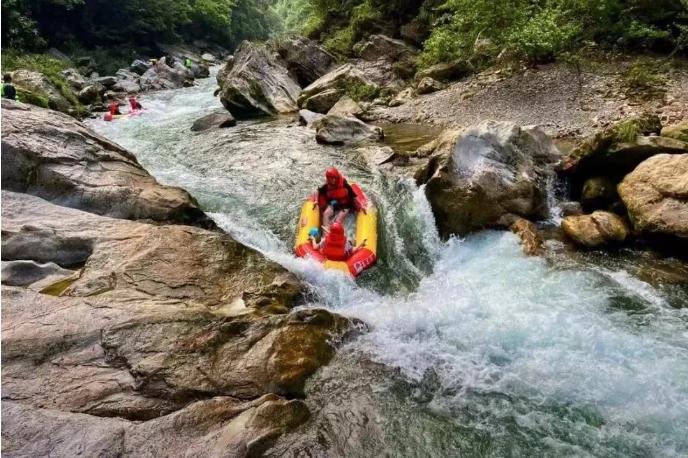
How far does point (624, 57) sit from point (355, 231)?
9039 millimetres

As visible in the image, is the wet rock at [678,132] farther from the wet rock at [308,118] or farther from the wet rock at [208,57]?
the wet rock at [208,57]

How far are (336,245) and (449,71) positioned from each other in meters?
10.0

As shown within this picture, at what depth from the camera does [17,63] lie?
18.9m

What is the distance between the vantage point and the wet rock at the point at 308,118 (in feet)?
43.9

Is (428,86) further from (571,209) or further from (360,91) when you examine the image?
(571,209)

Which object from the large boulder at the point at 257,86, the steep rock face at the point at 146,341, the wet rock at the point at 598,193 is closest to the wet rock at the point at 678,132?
the wet rock at the point at 598,193

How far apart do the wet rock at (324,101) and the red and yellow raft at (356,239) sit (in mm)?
8226

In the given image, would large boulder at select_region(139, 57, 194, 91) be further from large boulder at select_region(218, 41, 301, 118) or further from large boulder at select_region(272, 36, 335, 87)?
large boulder at select_region(272, 36, 335, 87)

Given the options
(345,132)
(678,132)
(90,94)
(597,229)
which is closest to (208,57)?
(90,94)

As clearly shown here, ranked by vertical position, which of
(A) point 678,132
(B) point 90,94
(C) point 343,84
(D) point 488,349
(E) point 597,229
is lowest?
(B) point 90,94

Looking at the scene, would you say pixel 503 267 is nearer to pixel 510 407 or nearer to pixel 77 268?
pixel 510 407

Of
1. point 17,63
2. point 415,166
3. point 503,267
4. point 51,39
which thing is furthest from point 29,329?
point 51,39

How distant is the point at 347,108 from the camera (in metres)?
13.6

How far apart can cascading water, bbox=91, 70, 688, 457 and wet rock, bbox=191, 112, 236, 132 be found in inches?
273
